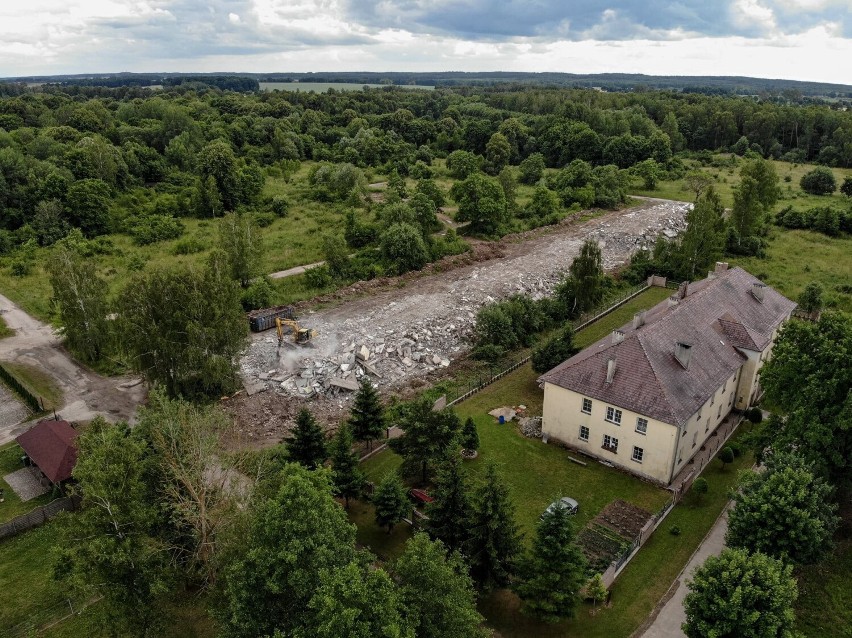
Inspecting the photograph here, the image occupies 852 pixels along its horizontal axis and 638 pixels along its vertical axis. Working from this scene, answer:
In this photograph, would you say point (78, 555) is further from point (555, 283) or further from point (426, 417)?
point (555, 283)

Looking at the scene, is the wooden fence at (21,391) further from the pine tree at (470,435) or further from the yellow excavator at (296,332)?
the pine tree at (470,435)

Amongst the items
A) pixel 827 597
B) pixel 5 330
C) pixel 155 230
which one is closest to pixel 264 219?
pixel 155 230

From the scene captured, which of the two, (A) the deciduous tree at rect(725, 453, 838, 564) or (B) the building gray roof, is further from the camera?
(B) the building gray roof

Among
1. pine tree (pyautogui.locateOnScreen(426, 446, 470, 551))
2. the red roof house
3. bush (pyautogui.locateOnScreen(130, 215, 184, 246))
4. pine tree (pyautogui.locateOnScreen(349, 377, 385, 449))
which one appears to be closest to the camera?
pine tree (pyautogui.locateOnScreen(426, 446, 470, 551))

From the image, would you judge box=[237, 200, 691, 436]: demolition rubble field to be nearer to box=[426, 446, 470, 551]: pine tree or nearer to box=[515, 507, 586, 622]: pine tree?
box=[426, 446, 470, 551]: pine tree

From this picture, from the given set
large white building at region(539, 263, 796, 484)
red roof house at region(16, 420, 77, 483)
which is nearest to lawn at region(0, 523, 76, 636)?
red roof house at region(16, 420, 77, 483)

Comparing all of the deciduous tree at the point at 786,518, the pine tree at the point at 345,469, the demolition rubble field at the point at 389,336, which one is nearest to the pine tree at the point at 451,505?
the pine tree at the point at 345,469

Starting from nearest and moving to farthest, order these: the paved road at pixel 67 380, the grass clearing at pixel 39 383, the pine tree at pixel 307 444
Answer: the pine tree at pixel 307 444 < the paved road at pixel 67 380 < the grass clearing at pixel 39 383
